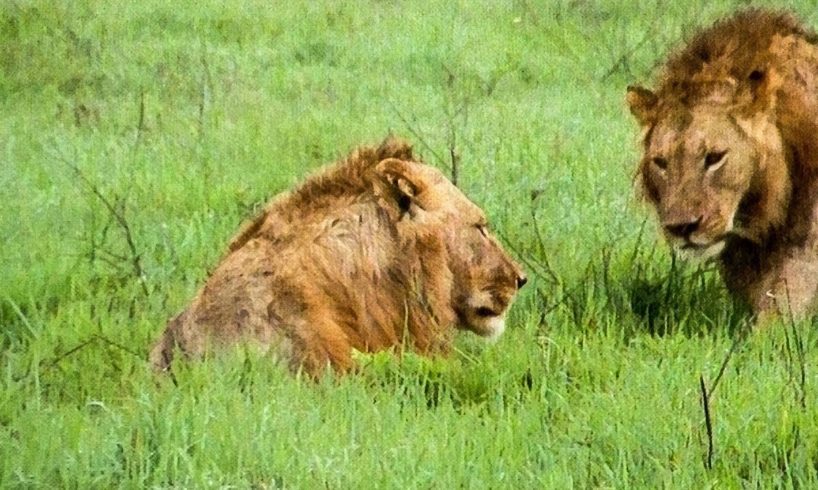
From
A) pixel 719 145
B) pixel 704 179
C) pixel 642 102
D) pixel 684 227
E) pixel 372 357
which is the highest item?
pixel 642 102

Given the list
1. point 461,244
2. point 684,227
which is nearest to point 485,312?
point 461,244

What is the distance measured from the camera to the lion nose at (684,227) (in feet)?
18.3

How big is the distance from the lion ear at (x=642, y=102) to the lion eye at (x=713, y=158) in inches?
13.5

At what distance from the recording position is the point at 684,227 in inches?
220

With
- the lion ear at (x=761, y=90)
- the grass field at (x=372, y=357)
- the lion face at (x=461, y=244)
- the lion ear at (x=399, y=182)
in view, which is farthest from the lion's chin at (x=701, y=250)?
the lion ear at (x=399, y=182)

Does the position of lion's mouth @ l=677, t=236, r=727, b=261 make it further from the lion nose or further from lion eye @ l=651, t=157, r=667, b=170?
lion eye @ l=651, t=157, r=667, b=170

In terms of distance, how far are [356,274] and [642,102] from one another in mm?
1680

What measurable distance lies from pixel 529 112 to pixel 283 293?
17.3ft

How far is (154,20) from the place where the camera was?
12344 millimetres

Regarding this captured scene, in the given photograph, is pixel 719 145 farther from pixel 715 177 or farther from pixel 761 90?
pixel 761 90

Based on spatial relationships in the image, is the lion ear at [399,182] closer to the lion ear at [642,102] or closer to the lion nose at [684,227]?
the lion nose at [684,227]

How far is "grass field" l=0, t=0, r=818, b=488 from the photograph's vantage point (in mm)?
4160

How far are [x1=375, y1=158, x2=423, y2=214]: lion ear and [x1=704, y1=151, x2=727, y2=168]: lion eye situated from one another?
4.32ft

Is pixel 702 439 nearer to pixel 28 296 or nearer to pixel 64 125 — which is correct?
pixel 28 296
